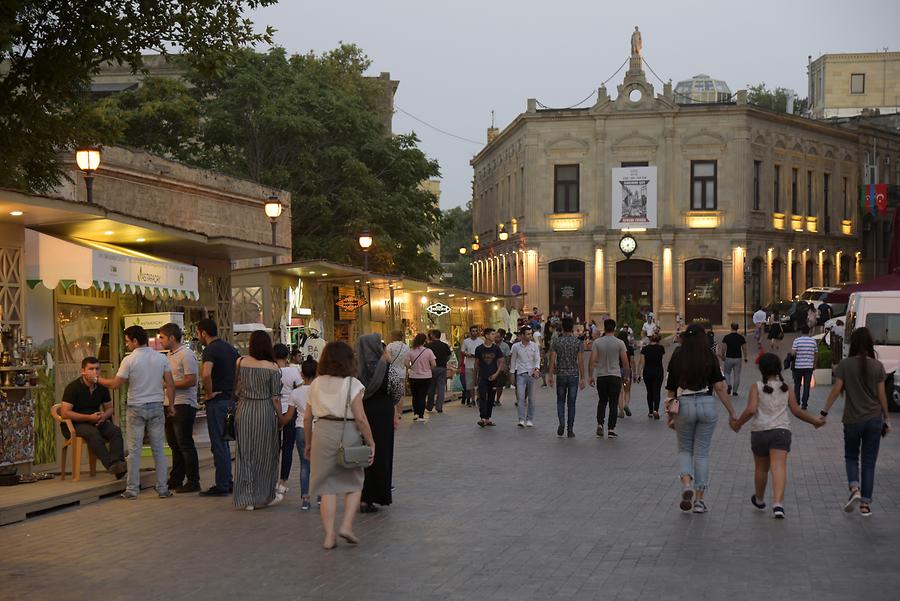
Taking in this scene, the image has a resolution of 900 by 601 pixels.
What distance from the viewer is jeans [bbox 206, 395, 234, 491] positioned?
14.3 meters

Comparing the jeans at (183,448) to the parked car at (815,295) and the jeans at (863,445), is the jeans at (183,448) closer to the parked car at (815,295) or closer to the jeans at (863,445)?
the jeans at (863,445)

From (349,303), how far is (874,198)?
4752 centimetres

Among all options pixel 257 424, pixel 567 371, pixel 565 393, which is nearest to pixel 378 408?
pixel 257 424

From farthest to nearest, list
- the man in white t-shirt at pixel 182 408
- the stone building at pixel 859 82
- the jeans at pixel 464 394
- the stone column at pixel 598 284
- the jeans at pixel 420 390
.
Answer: the stone building at pixel 859 82 < the stone column at pixel 598 284 < the jeans at pixel 464 394 < the jeans at pixel 420 390 < the man in white t-shirt at pixel 182 408

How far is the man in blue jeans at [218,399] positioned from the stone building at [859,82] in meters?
87.1

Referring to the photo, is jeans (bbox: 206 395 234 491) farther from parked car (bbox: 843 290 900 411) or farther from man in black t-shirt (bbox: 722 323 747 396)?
man in black t-shirt (bbox: 722 323 747 396)

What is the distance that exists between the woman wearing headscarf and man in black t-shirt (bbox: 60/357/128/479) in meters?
3.39

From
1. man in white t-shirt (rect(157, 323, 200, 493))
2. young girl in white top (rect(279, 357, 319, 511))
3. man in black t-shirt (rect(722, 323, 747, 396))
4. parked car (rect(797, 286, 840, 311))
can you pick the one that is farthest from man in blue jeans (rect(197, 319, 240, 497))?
parked car (rect(797, 286, 840, 311))

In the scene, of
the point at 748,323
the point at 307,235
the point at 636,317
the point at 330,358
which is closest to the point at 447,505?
the point at 330,358

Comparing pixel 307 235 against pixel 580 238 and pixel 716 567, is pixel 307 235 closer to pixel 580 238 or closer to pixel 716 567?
pixel 580 238

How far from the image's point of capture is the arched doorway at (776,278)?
66.2 metres

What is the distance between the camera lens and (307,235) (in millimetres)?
48281

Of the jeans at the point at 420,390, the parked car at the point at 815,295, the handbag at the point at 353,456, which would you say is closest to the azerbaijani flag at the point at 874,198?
the parked car at the point at 815,295

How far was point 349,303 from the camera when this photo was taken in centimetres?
3073
